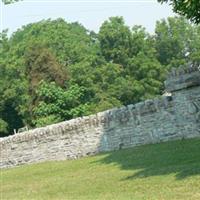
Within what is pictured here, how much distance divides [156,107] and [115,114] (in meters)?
1.68

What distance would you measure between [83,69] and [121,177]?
34552mm

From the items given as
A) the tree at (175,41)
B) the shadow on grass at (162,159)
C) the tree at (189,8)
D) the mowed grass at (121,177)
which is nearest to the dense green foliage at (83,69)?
the tree at (175,41)

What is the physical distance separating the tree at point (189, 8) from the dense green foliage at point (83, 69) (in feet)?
69.6

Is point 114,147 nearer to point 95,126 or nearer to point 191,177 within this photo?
point 95,126

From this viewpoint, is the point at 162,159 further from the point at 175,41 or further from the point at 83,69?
the point at 175,41

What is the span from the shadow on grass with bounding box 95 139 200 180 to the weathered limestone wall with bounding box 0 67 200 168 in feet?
2.37

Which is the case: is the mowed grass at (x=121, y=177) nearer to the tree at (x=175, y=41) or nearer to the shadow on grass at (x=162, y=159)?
the shadow on grass at (x=162, y=159)

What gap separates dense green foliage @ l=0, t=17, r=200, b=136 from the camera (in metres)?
37.0

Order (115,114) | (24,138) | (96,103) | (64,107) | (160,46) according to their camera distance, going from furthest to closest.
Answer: (160,46), (96,103), (64,107), (24,138), (115,114)

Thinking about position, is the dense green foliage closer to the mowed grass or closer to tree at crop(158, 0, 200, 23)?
the mowed grass

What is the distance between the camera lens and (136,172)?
44.8 feet

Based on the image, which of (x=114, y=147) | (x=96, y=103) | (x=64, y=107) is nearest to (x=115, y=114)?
(x=114, y=147)

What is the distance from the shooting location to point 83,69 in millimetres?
47781

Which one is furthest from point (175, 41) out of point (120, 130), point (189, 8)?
point (189, 8)
